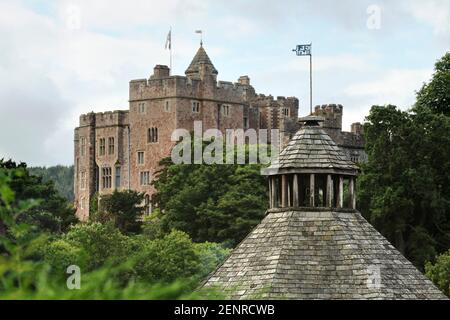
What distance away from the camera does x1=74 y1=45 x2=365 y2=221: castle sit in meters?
128

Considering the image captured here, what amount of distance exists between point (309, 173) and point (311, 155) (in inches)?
23.2

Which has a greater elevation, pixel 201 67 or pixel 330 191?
pixel 201 67

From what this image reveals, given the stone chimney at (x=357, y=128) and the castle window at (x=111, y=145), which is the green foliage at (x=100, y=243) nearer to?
the castle window at (x=111, y=145)

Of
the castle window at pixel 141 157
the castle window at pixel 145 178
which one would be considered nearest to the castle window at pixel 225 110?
the castle window at pixel 141 157

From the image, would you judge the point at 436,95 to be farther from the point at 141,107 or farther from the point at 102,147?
the point at 102,147

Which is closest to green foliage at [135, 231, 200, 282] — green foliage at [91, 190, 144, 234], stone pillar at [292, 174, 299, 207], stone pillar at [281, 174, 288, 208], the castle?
stone pillar at [281, 174, 288, 208]

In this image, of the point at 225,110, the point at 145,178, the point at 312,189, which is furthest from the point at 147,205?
the point at 312,189

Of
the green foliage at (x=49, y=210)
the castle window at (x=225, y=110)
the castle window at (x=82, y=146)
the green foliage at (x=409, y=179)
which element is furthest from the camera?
the castle window at (x=82, y=146)

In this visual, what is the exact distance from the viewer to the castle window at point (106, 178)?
132250 millimetres

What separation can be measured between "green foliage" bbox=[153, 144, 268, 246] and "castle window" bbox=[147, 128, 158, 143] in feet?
62.8

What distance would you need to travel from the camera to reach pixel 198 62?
438ft

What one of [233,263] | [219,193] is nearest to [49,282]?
[233,263]

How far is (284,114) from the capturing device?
442ft

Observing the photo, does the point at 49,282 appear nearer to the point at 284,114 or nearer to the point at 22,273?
the point at 22,273
